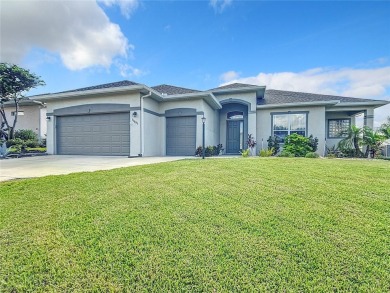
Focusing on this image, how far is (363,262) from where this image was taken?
1993 millimetres

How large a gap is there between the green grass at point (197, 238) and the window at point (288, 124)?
10192mm

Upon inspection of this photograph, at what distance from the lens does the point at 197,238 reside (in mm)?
2377

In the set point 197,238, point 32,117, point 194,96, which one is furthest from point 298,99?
point 32,117

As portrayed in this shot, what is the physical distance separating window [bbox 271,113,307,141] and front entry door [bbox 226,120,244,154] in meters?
2.37

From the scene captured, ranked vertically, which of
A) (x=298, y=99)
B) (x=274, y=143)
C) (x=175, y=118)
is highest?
(x=298, y=99)

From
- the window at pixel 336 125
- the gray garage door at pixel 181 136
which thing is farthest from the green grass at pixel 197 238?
the window at pixel 336 125

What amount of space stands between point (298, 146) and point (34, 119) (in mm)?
20211

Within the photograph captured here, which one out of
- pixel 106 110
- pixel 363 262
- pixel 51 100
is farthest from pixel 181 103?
pixel 363 262

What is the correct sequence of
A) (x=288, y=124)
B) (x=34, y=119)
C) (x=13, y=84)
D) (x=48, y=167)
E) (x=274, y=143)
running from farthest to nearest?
(x=34, y=119) → (x=13, y=84) → (x=288, y=124) → (x=274, y=143) → (x=48, y=167)

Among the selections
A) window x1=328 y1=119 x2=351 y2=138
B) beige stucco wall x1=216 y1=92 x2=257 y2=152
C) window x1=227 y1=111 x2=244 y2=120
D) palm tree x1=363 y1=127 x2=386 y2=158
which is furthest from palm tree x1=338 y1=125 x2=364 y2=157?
window x1=227 y1=111 x2=244 y2=120

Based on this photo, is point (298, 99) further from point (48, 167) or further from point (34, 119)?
point (34, 119)

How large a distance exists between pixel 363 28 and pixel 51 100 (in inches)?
724

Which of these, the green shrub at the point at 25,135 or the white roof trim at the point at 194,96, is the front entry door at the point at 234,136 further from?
the green shrub at the point at 25,135

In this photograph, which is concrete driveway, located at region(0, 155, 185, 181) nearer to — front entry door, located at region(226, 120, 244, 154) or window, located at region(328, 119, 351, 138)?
front entry door, located at region(226, 120, 244, 154)
